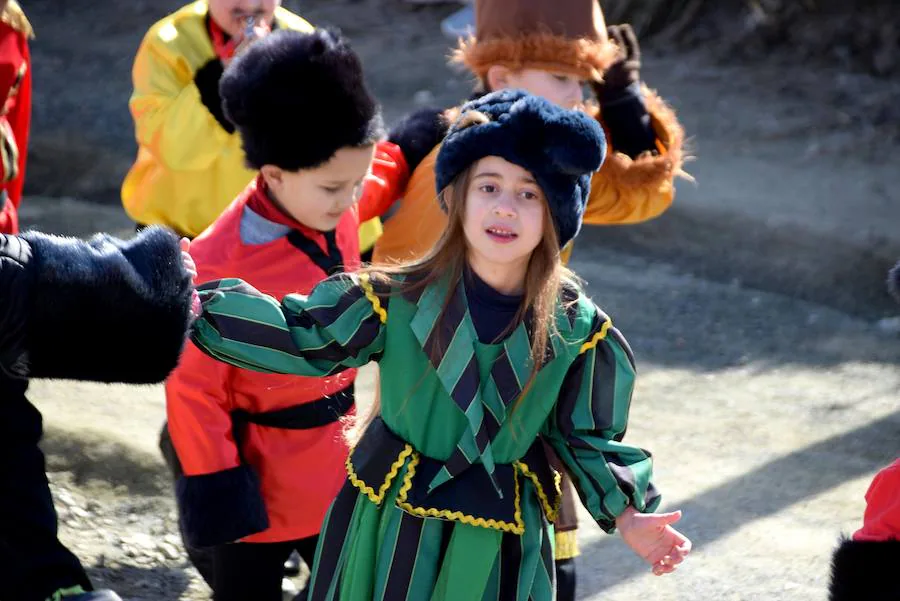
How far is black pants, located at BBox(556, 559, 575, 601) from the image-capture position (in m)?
3.41

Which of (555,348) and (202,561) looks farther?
(202,561)

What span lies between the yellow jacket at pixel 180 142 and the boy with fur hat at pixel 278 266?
27.4 inches

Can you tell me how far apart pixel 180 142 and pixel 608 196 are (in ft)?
3.83

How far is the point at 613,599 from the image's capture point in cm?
409

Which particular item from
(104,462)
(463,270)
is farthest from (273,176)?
(104,462)

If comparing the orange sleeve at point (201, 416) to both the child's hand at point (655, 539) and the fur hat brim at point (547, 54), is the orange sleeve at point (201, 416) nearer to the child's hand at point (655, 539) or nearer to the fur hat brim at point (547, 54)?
the child's hand at point (655, 539)

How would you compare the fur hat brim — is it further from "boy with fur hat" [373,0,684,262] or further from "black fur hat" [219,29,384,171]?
"black fur hat" [219,29,384,171]

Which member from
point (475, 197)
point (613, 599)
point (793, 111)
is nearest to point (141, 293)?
point (475, 197)

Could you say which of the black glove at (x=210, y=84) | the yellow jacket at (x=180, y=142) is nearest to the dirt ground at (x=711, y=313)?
the yellow jacket at (x=180, y=142)

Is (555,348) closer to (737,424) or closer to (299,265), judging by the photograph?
(299,265)

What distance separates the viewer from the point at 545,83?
12.1 feet

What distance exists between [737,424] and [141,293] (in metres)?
3.42

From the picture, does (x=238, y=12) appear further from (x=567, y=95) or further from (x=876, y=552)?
(x=876, y=552)

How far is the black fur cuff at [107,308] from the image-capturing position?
7.55 feet
